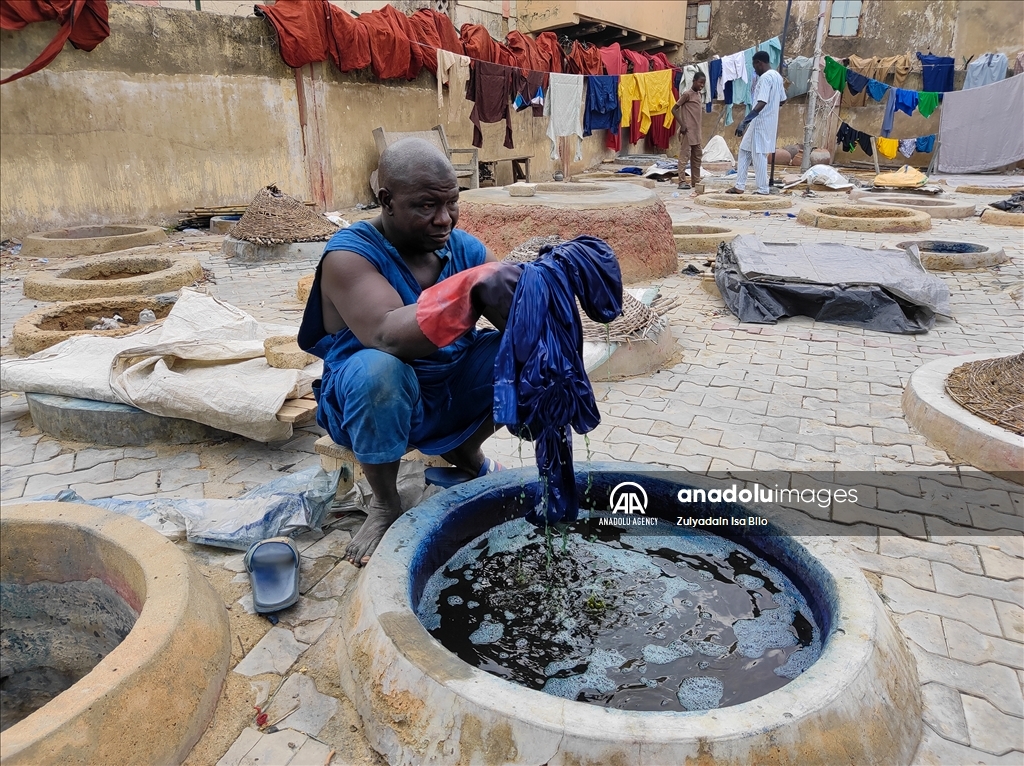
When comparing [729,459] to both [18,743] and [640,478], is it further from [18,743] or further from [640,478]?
[18,743]

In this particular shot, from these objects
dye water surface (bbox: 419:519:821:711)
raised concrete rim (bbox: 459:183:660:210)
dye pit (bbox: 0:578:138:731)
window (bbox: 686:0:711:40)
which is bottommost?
dye pit (bbox: 0:578:138:731)

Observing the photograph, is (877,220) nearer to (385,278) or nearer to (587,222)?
(587,222)

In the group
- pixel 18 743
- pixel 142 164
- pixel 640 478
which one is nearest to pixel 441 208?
pixel 640 478

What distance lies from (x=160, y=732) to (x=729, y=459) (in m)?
2.56

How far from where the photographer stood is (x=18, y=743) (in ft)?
4.50

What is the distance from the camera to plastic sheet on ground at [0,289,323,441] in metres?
3.24

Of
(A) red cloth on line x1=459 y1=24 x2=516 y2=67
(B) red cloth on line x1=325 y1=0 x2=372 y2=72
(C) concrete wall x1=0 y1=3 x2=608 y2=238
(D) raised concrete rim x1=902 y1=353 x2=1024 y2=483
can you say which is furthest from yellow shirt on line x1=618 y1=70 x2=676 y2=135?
(D) raised concrete rim x1=902 y1=353 x2=1024 y2=483

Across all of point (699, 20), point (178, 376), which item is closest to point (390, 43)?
point (178, 376)

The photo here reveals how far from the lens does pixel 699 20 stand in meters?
23.1

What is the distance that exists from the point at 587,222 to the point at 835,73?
49.9 ft

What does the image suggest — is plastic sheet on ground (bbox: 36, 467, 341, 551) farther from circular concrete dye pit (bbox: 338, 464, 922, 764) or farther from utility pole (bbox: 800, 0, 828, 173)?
utility pole (bbox: 800, 0, 828, 173)

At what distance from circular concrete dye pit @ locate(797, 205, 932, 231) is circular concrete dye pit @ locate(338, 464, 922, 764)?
8263mm

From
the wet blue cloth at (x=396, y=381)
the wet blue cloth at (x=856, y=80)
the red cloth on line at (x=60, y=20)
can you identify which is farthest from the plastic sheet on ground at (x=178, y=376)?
the wet blue cloth at (x=856, y=80)

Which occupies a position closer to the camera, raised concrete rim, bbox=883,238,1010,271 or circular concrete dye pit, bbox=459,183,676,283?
circular concrete dye pit, bbox=459,183,676,283
